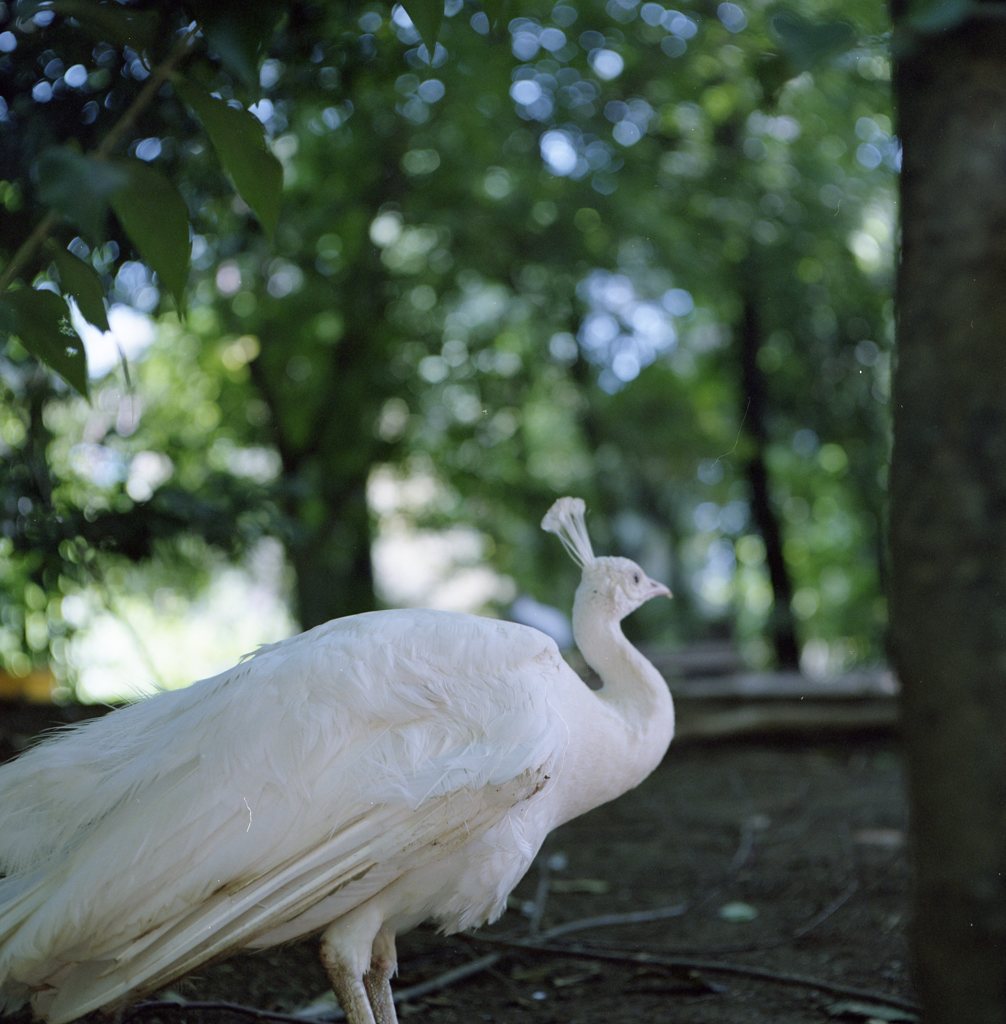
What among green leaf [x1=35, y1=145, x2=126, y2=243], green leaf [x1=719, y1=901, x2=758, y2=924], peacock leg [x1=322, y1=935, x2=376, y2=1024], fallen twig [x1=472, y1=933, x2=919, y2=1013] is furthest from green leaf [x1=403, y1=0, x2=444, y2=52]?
green leaf [x1=719, y1=901, x2=758, y2=924]

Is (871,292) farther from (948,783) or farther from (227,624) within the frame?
(948,783)

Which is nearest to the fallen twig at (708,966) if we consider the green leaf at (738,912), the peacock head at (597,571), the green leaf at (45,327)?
the green leaf at (738,912)

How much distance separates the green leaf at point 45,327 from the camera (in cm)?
152

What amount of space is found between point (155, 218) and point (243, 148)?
0.50ft

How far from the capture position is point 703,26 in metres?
5.41

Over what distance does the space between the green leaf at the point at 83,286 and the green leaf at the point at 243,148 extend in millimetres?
233

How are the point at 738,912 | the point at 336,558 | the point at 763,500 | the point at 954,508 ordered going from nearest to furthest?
the point at 954,508
the point at 738,912
the point at 336,558
the point at 763,500

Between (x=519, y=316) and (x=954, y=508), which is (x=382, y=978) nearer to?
(x=954, y=508)

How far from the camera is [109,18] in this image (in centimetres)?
137

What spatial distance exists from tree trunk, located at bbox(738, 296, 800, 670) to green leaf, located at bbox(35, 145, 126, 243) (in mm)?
7006

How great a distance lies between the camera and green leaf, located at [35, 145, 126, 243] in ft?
3.79

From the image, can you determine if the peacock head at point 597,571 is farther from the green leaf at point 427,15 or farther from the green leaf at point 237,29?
the green leaf at point 237,29

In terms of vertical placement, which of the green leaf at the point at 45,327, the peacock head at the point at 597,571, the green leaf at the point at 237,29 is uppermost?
the green leaf at the point at 237,29

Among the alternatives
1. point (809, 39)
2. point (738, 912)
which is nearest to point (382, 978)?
point (738, 912)
